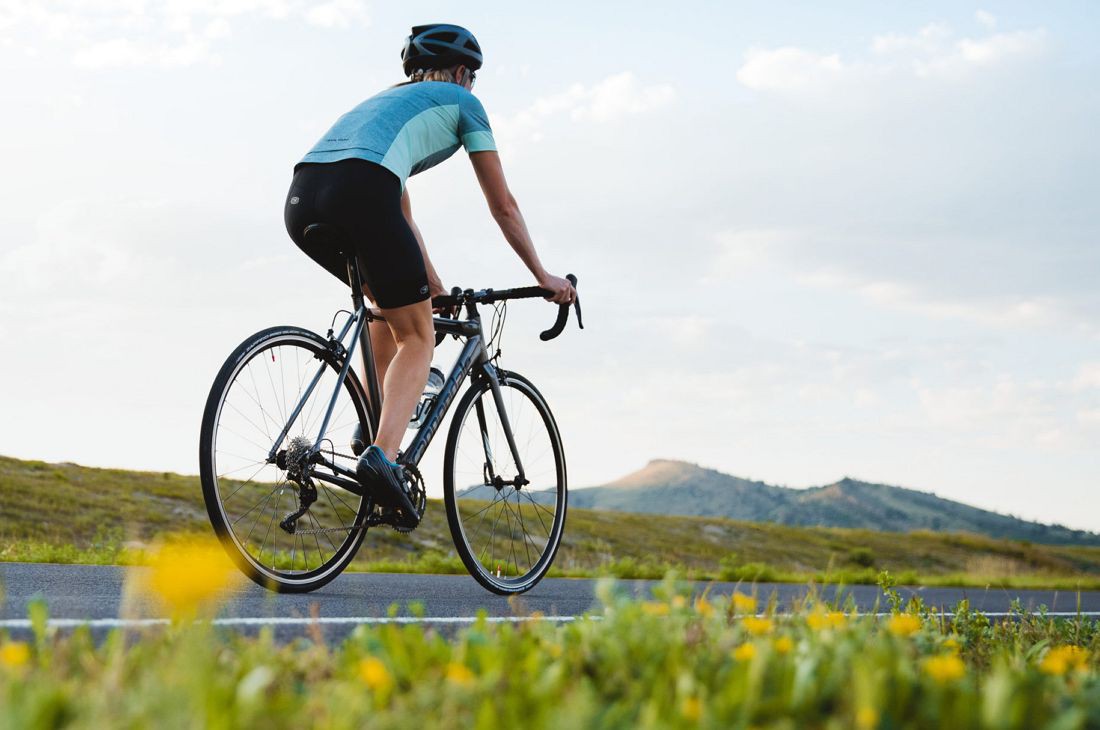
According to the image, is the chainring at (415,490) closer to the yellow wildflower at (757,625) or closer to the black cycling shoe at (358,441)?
the black cycling shoe at (358,441)

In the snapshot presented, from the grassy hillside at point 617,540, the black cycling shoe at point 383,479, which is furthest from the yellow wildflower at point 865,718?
the grassy hillside at point 617,540

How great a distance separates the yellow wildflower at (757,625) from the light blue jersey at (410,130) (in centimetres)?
258

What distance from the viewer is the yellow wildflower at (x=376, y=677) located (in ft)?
6.33

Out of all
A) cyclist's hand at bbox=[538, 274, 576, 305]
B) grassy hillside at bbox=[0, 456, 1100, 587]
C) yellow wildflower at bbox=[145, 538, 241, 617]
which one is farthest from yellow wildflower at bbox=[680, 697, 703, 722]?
grassy hillside at bbox=[0, 456, 1100, 587]

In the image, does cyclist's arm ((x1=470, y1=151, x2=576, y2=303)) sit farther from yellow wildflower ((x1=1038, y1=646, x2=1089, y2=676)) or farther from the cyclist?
yellow wildflower ((x1=1038, y1=646, x2=1089, y2=676))

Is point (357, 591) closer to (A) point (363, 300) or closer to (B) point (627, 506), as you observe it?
(A) point (363, 300)

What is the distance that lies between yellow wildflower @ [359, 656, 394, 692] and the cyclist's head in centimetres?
362

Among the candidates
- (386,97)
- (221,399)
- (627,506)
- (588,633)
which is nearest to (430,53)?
(386,97)

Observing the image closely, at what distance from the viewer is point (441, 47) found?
203 inches

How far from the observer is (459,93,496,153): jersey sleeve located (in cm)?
499

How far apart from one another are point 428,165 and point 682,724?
3743mm

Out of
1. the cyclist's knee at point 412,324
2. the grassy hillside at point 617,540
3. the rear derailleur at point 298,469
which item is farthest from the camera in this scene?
the grassy hillside at point 617,540

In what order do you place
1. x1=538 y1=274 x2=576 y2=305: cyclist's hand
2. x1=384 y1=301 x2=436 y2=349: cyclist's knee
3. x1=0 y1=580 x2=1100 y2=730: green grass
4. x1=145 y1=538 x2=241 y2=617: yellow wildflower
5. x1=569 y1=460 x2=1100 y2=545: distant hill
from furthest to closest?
x1=569 y1=460 x2=1100 y2=545: distant hill → x1=538 y1=274 x2=576 y2=305: cyclist's hand → x1=384 y1=301 x2=436 y2=349: cyclist's knee → x1=0 y1=580 x2=1100 y2=730: green grass → x1=145 y1=538 x2=241 y2=617: yellow wildflower

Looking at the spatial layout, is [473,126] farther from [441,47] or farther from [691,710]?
[691,710]
